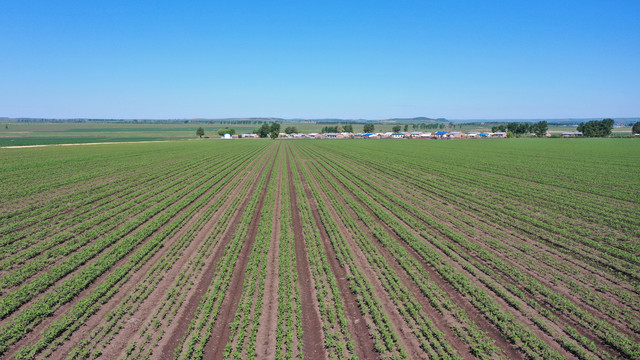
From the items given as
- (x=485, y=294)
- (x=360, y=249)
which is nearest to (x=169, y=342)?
(x=360, y=249)

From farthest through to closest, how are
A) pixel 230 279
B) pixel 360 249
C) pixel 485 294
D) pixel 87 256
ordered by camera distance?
pixel 360 249 < pixel 87 256 < pixel 230 279 < pixel 485 294

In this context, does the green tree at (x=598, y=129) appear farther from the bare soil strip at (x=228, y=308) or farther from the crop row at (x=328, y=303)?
the bare soil strip at (x=228, y=308)

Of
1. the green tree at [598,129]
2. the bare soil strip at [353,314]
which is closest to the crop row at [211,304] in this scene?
the bare soil strip at [353,314]

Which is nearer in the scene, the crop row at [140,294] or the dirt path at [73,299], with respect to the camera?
the crop row at [140,294]

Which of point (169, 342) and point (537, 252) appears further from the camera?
point (537, 252)

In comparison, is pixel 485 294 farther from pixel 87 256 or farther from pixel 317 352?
pixel 87 256

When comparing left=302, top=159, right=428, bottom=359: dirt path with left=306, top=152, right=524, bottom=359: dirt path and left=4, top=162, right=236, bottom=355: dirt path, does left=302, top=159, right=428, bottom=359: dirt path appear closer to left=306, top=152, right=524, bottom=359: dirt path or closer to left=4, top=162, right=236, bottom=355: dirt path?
left=306, top=152, right=524, bottom=359: dirt path

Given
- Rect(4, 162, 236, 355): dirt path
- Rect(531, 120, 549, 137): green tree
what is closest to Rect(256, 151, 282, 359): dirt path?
Rect(4, 162, 236, 355): dirt path

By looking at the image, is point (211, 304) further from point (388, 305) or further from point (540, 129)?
point (540, 129)

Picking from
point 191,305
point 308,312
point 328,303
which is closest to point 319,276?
point 328,303
